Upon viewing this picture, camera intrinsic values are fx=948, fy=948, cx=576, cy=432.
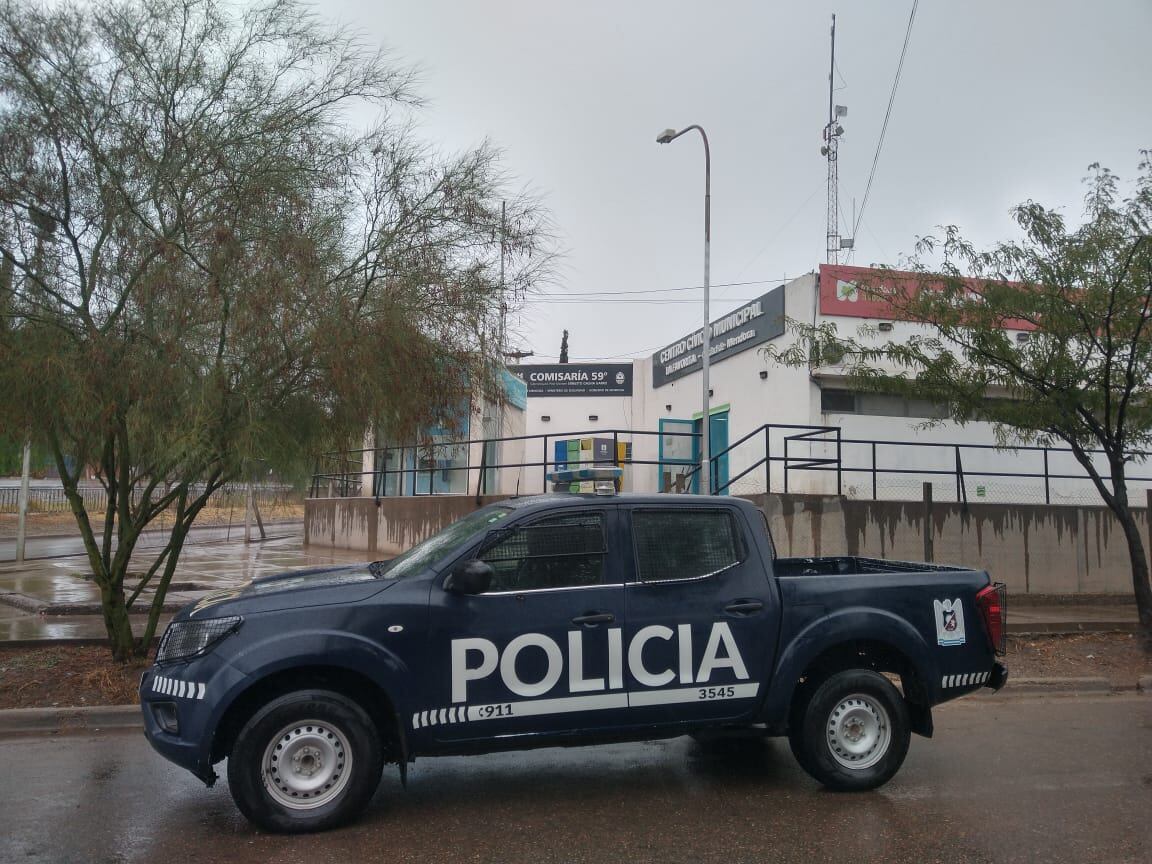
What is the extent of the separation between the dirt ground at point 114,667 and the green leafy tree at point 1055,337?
715 mm

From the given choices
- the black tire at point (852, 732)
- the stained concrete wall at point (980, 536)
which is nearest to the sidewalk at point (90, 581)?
the stained concrete wall at point (980, 536)

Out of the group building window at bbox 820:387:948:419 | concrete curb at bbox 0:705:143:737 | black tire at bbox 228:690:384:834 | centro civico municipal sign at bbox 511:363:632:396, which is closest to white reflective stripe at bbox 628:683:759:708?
black tire at bbox 228:690:384:834

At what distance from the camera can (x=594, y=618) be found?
5461 millimetres


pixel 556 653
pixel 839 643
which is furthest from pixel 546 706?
pixel 839 643

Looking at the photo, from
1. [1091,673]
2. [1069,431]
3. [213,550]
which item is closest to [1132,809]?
[1091,673]

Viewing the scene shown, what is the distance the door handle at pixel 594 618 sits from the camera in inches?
215

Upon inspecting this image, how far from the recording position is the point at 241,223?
7.95 meters

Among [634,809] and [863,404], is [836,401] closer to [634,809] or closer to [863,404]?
[863,404]

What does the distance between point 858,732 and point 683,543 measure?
165 centimetres

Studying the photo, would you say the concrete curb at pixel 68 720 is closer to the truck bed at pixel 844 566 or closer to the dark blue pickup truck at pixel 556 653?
the dark blue pickup truck at pixel 556 653

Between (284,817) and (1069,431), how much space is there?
1018 centimetres

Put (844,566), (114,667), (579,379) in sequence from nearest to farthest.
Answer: (844,566)
(114,667)
(579,379)

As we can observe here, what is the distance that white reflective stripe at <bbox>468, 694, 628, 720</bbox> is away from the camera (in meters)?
5.28

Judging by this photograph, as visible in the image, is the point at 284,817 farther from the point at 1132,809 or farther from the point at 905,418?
the point at 905,418
